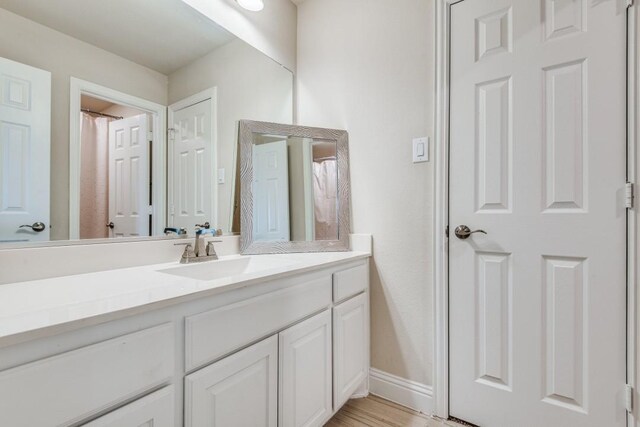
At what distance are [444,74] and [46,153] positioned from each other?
5.33 ft

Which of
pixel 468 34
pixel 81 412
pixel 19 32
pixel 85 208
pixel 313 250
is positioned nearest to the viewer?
pixel 81 412

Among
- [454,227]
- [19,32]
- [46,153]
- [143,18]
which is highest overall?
[143,18]

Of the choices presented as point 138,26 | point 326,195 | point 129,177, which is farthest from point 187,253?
point 138,26

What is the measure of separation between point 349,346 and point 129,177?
1200 millimetres

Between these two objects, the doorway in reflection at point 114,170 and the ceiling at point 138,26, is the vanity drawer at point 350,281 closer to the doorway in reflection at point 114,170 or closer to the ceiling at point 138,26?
the doorway in reflection at point 114,170

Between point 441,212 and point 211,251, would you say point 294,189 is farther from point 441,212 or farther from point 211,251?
point 441,212

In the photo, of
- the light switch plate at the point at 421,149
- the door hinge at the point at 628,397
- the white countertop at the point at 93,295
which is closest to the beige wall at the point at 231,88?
the white countertop at the point at 93,295

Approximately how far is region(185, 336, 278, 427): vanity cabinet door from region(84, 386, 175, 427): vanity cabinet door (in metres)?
0.05

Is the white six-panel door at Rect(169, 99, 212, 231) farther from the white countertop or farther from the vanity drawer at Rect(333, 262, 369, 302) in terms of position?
the vanity drawer at Rect(333, 262, 369, 302)

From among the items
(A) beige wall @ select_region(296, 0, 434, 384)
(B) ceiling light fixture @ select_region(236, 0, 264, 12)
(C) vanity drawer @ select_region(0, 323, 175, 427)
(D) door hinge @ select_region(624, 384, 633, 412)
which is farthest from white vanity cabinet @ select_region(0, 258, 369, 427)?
(B) ceiling light fixture @ select_region(236, 0, 264, 12)

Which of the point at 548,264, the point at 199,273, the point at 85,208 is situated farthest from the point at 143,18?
the point at 548,264

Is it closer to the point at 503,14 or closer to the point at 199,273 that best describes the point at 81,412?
the point at 199,273

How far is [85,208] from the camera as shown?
1068mm

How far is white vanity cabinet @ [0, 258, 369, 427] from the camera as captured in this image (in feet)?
1.84
